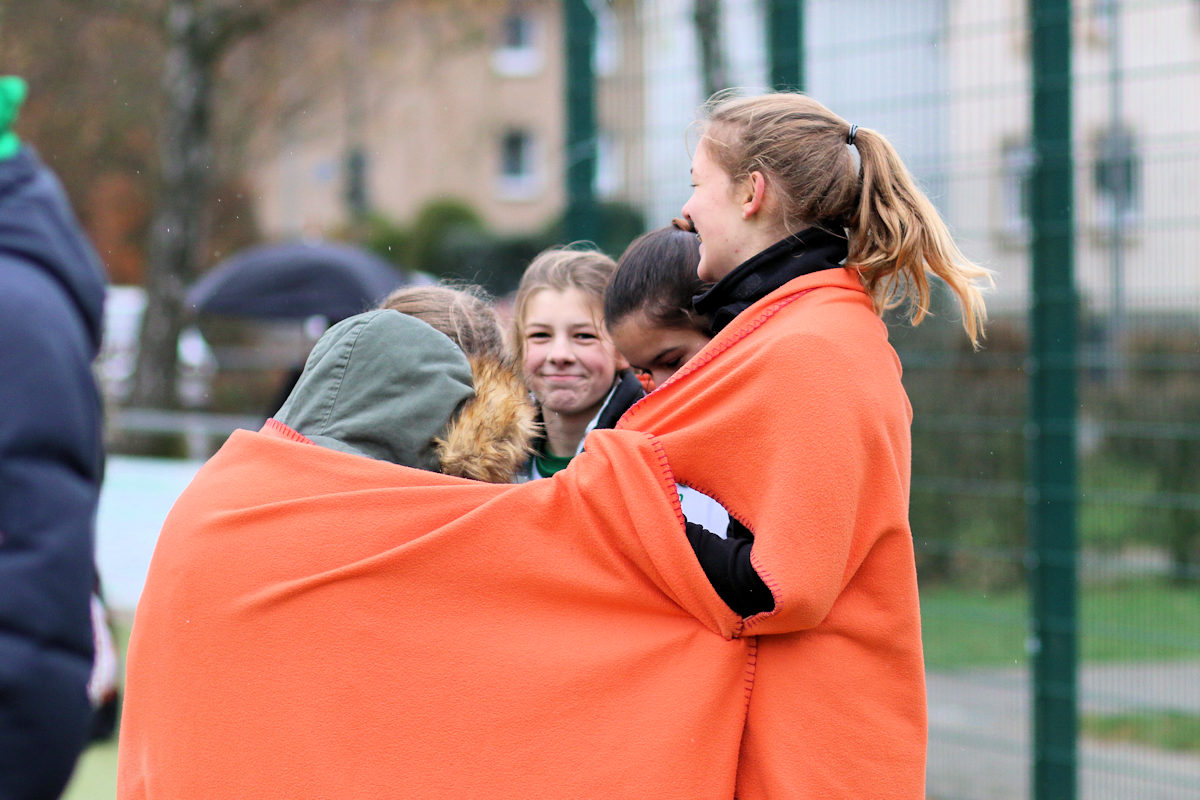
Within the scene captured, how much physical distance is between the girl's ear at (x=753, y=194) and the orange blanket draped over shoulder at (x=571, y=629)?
283 mm

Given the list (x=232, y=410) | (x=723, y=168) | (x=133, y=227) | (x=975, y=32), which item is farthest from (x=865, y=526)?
(x=133, y=227)

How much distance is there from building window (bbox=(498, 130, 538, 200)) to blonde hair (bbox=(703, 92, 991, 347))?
106 feet

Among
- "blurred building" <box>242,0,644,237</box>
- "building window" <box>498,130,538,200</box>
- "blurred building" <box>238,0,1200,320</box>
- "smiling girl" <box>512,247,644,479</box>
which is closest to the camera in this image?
"smiling girl" <box>512,247,644,479</box>

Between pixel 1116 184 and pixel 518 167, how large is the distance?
102 ft

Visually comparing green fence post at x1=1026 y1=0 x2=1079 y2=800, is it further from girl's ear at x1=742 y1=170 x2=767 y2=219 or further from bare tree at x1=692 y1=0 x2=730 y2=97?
girl's ear at x1=742 y1=170 x2=767 y2=219

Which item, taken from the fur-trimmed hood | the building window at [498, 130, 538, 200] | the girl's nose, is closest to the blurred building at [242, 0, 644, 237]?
the building window at [498, 130, 538, 200]

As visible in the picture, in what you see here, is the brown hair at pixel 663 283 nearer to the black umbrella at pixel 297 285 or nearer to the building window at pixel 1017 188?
the building window at pixel 1017 188

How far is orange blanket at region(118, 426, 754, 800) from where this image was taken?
187 cm

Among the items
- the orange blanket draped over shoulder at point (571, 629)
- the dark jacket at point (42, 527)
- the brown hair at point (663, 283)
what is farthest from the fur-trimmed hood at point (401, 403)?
the brown hair at point (663, 283)

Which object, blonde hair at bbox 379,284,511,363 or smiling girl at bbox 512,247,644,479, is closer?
blonde hair at bbox 379,284,511,363

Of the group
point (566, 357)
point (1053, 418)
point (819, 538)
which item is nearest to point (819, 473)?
point (819, 538)

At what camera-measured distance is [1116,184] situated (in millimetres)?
4277

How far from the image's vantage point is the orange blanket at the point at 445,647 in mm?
1865

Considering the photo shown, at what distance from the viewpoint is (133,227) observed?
1061 inches
